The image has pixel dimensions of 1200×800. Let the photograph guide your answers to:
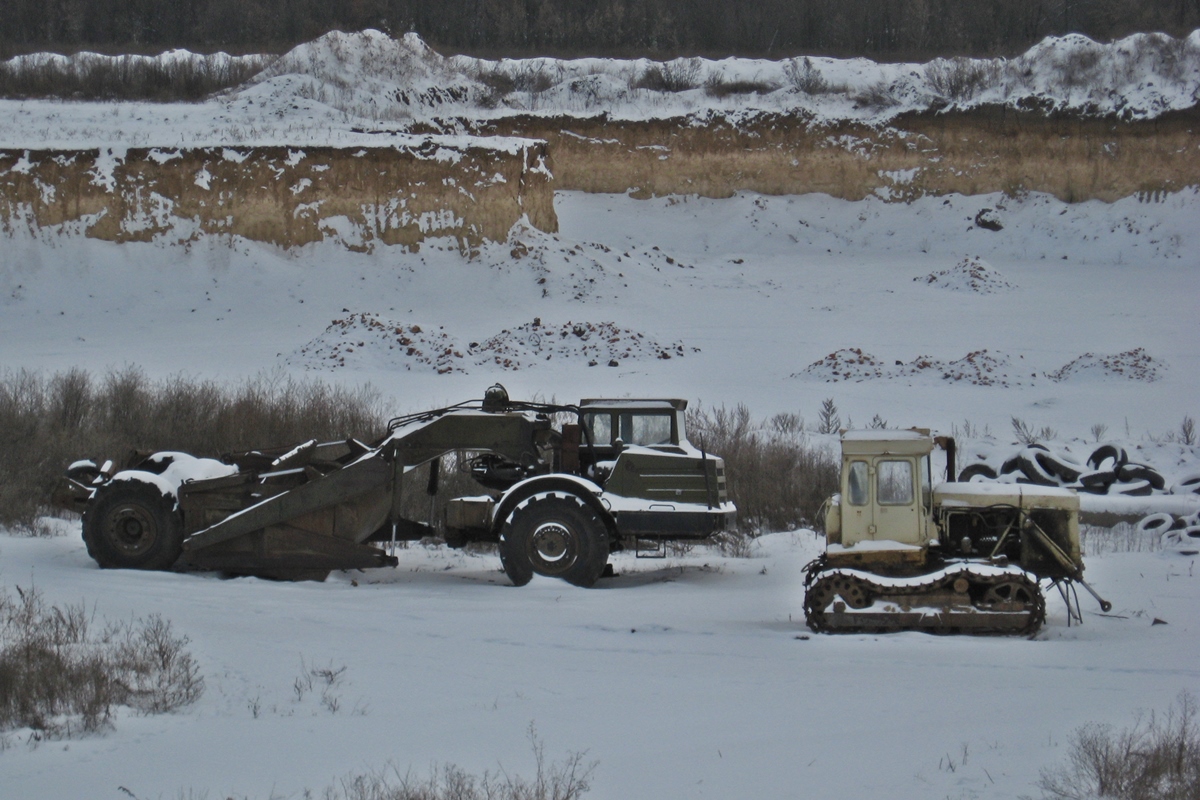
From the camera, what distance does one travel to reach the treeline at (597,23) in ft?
201

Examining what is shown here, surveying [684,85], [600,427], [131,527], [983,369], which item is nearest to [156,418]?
[131,527]

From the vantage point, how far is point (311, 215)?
35094 mm

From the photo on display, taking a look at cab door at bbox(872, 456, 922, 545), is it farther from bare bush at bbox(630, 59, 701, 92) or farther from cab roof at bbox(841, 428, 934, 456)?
Result: bare bush at bbox(630, 59, 701, 92)

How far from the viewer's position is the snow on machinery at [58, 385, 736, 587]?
11961 mm

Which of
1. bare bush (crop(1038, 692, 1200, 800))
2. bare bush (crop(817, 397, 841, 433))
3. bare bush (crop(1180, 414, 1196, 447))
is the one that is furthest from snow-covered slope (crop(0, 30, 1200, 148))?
bare bush (crop(1038, 692, 1200, 800))

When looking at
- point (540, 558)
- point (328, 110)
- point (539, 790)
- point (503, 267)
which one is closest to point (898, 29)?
point (328, 110)

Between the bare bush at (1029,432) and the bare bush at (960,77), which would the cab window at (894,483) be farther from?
the bare bush at (960,77)

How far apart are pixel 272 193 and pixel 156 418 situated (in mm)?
16461

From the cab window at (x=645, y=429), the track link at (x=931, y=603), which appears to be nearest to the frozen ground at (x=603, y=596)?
the track link at (x=931, y=603)

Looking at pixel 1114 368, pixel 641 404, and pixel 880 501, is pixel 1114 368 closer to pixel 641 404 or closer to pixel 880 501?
pixel 641 404

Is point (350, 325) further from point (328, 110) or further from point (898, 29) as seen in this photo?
point (898, 29)

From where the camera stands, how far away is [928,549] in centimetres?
1059

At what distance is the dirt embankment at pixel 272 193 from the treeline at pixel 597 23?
25.7 m

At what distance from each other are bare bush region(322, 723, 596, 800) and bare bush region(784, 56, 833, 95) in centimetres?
4623
